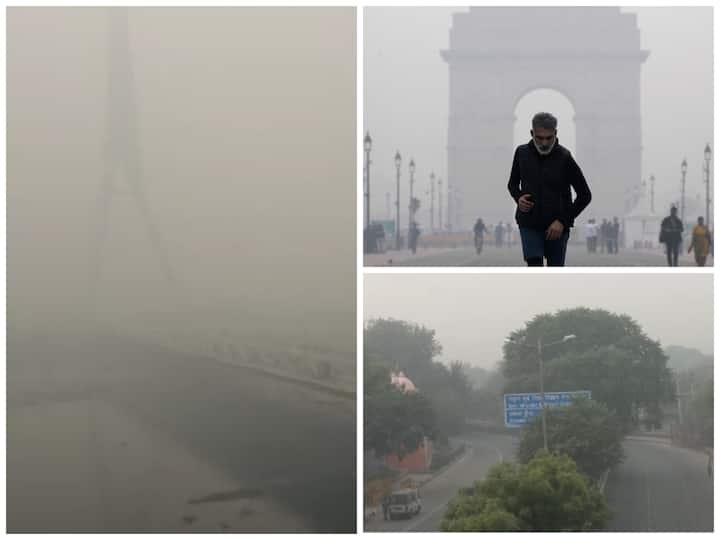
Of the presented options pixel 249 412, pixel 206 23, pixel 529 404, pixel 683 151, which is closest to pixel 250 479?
pixel 249 412

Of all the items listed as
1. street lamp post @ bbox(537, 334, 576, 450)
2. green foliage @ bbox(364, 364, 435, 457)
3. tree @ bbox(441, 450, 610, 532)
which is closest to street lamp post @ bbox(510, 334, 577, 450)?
street lamp post @ bbox(537, 334, 576, 450)

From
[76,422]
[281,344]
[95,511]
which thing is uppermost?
[281,344]

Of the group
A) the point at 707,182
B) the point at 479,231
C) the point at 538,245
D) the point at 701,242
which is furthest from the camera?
the point at 479,231

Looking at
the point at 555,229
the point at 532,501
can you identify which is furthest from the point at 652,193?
the point at 555,229

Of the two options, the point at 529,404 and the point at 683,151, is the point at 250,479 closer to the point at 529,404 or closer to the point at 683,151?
the point at 529,404

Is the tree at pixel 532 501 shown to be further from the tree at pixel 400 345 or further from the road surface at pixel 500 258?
the road surface at pixel 500 258

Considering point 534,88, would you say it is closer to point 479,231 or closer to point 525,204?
point 479,231

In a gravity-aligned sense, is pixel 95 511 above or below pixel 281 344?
below
